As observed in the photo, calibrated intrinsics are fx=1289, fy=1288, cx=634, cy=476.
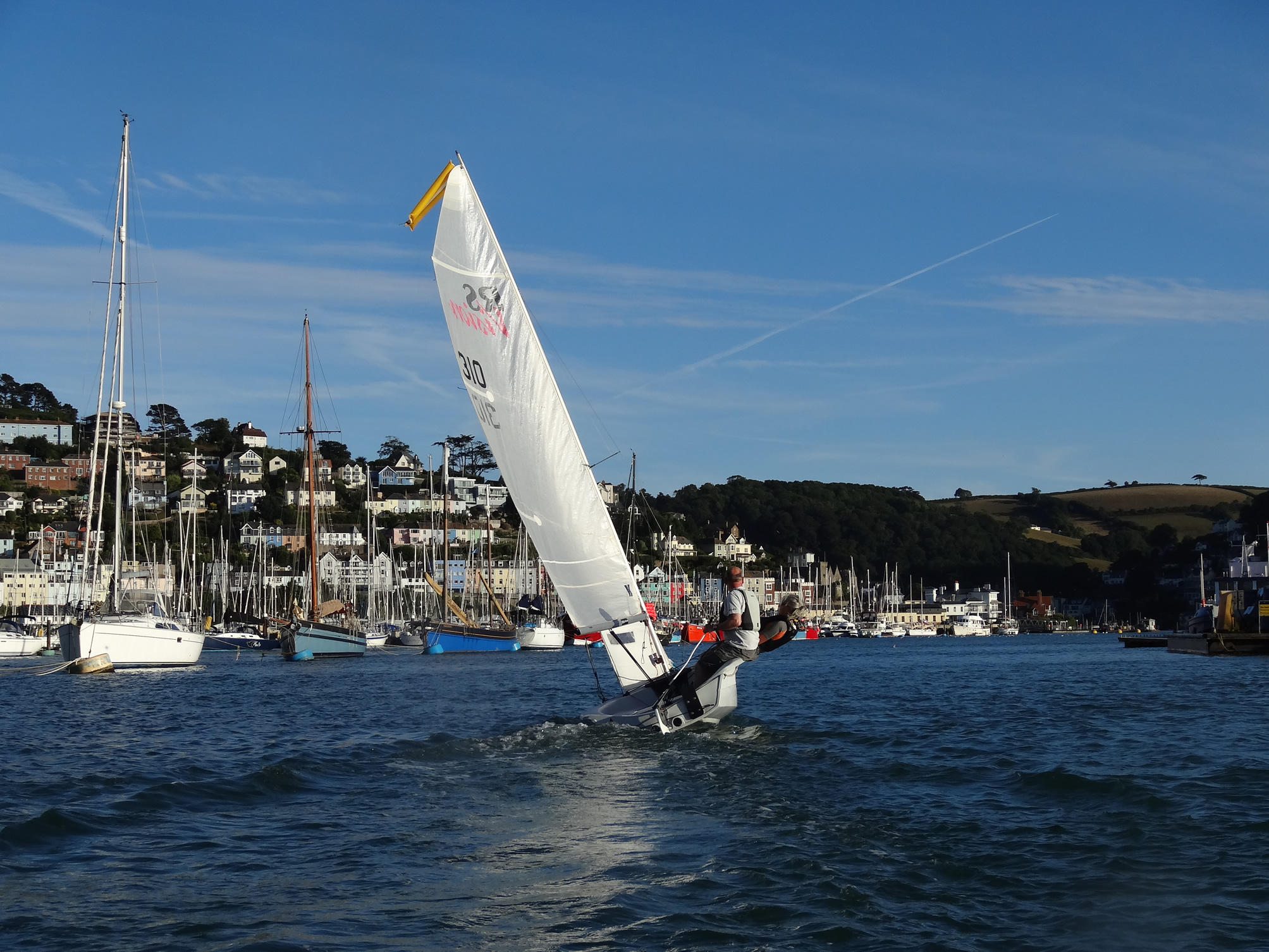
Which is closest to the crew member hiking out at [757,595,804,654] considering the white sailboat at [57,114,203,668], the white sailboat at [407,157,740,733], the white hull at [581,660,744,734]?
the white hull at [581,660,744,734]

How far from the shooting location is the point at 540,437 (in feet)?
62.3

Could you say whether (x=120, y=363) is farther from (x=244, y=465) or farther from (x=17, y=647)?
(x=244, y=465)

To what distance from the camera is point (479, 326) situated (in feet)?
62.8

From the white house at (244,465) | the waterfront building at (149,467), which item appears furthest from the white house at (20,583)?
the white house at (244,465)

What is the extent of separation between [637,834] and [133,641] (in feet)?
116

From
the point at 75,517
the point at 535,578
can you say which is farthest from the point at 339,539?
the point at 535,578

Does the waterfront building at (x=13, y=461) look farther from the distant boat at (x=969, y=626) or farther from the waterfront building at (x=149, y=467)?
the distant boat at (x=969, y=626)

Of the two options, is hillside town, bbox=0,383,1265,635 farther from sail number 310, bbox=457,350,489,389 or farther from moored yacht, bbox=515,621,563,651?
sail number 310, bbox=457,350,489,389

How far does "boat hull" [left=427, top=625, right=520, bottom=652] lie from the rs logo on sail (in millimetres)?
55938

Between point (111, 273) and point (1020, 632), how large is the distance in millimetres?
157022

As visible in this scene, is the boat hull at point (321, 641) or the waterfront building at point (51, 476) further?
the waterfront building at point (51, 476)

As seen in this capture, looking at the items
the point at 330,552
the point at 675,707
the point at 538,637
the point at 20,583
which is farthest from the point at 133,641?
the point at 20,583

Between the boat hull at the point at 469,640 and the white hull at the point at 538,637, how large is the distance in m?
1.35

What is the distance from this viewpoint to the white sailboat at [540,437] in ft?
62.2
